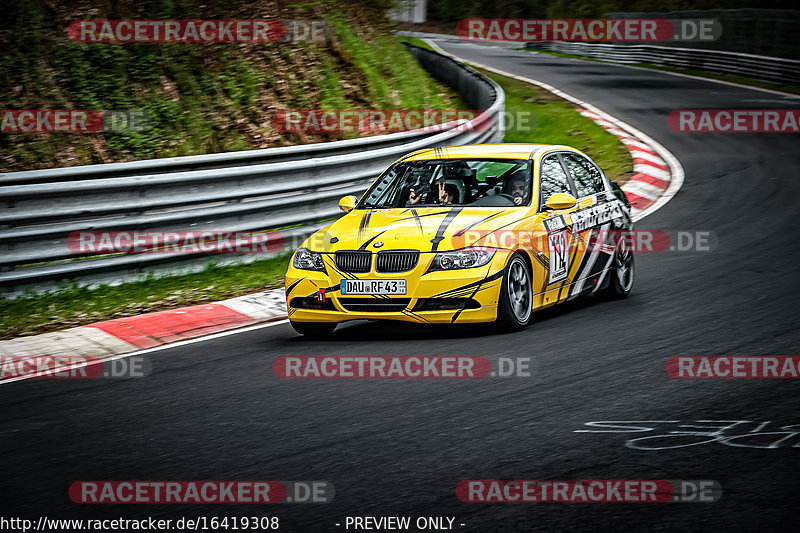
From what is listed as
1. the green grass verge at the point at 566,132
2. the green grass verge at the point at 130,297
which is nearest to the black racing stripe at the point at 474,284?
the green grass verge at the point at 130,297

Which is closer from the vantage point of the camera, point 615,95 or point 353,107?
point 353,107

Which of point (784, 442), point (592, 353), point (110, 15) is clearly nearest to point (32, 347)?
point (592, 353)

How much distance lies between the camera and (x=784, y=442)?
17.2ft

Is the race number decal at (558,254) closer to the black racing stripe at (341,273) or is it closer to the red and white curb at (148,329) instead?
the black racing stripe at (341,273)

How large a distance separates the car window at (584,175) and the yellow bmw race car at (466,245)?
0.05 ft

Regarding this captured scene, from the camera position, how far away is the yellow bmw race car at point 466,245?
8148mm

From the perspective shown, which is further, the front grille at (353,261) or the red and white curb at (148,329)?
the red and white curb at (148,329)

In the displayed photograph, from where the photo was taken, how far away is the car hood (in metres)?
8.29

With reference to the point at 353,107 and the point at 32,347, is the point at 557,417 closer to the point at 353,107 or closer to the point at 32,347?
the point at 32,347

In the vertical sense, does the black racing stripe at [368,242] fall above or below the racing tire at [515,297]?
above

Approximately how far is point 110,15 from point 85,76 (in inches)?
68.1

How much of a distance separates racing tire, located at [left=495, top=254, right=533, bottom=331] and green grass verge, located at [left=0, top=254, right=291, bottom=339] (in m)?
3.33

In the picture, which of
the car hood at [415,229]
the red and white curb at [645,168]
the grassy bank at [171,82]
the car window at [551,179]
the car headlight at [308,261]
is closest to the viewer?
the car hood at [415,229]

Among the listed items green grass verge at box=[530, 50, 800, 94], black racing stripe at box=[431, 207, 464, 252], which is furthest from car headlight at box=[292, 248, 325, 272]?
green grass verge at box=[530, 50, 800, 94]
